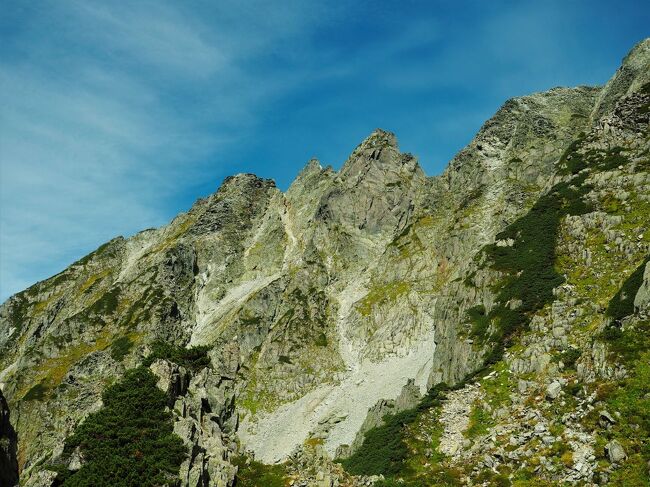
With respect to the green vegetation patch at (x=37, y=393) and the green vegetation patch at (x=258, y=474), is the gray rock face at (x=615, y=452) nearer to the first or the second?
the green vegetation patch at (x=258, y=474)

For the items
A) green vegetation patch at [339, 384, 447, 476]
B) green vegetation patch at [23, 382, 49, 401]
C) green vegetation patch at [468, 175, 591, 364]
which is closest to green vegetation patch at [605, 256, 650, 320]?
green vegetation patch at [468, 175, 591, 364]

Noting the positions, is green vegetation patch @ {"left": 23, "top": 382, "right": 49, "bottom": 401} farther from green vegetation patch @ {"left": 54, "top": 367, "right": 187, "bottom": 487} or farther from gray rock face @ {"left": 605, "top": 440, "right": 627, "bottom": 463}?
gray rock face @ {"left": 605, "top": 440, "right": 627, "bottom": 463}

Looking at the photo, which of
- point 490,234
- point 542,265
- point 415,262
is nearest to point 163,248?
point 415,262

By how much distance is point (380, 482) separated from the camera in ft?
111

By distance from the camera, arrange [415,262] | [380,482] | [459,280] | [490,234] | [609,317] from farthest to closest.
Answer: [415,262] → [490,234] → [459,280] → [609,317] → [380,482]

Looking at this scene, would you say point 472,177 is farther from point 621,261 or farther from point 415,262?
point 621,261

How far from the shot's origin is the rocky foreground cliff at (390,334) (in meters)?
36.7

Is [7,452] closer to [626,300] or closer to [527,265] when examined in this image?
[626,300]

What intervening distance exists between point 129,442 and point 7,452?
311 inches

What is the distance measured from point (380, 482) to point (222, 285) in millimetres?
143775

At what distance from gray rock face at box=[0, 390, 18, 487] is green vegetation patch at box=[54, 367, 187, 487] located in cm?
343

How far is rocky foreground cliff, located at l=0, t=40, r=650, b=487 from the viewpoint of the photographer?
3669 cm

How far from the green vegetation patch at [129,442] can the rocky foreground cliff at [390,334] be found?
0.52 ft

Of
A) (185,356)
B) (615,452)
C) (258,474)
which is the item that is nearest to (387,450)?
(258,474)
